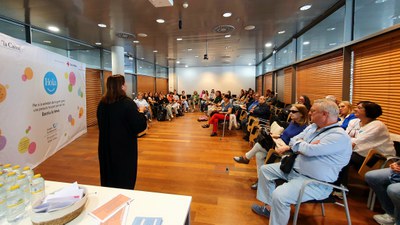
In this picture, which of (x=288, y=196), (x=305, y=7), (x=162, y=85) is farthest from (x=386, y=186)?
(x=162, y=85)

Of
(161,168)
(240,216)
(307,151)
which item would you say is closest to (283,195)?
(307,151)

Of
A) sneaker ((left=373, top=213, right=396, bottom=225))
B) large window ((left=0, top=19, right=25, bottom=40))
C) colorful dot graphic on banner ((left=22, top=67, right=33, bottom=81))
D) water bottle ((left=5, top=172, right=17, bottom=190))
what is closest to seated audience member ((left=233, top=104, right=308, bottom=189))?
sneaker ((left=373, top=213, right=396, bottom=225))

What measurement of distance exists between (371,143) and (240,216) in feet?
6.19

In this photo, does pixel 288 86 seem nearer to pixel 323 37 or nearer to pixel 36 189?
pixel 323 37

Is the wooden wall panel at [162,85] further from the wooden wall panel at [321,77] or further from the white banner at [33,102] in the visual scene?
the wooden wall panel at [321,77]

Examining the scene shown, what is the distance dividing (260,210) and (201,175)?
1219 millimetres

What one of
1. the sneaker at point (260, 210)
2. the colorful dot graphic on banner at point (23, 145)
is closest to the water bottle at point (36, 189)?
the sneaker at point (260, 210)

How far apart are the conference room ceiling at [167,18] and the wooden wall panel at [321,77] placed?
3.35 ft

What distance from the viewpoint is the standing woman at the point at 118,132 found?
6.15 feet

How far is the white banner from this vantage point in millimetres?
2832

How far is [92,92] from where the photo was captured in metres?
7.17

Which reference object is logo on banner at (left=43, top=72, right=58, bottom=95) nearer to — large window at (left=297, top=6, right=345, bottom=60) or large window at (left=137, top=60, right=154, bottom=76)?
large window at (left=297, top=6, right=345, bottom=60)

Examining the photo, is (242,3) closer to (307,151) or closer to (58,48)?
(307,151)

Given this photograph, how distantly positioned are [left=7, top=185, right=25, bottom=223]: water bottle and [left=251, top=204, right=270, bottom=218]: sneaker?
2165 mm
